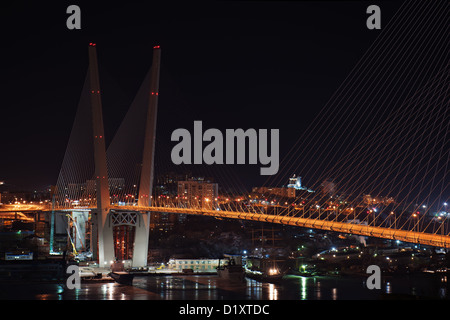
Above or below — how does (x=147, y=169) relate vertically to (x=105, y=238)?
above

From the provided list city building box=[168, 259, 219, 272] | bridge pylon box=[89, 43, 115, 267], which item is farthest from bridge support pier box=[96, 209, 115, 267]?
city building box=[168, 259, 219, 272]

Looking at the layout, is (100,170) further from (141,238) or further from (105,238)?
(141,238)

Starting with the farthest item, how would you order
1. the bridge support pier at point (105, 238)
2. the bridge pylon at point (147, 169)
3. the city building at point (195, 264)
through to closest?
the city building at point (195, 264)
the bridge pylon at point (147, 169)
the bridge support pier at point (105, 238)

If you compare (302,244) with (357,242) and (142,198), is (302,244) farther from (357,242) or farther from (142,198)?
(142,198)

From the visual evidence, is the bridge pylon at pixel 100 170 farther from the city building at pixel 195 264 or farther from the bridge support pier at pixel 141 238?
the city building at pixel 195 264

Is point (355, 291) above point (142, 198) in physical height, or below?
below

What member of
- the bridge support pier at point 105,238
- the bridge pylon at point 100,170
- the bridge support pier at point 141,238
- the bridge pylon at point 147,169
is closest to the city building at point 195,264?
the bridge support pier at point 141,238

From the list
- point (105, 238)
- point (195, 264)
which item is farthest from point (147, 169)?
point (195, 264)
